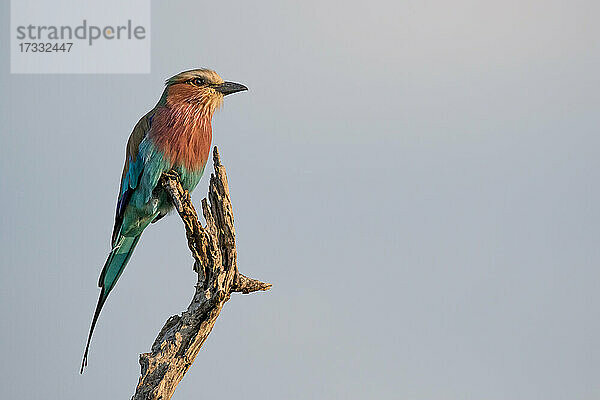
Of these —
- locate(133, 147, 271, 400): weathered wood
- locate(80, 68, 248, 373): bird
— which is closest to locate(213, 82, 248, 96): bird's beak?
locate(80, 68, 248, 373): bird

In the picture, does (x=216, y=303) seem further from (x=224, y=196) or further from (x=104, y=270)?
(x=104, y=270)

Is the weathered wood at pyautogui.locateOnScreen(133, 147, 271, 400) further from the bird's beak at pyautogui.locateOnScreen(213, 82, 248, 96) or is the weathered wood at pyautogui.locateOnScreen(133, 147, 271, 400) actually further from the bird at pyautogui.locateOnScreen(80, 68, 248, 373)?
the bird's beak at pyautogui.locateOnScreen(213, 82, 248, 96)

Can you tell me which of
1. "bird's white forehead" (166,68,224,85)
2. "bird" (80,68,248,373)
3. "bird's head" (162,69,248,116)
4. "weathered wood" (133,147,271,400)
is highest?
"bird's white forehead" (166,68,224,85)

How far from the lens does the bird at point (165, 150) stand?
9.14ft

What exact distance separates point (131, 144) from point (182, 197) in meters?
0.32

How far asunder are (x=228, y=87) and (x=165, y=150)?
30cm

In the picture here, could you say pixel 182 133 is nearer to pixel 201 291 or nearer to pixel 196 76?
pixel 196 76

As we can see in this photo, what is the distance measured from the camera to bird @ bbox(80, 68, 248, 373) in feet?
9.14

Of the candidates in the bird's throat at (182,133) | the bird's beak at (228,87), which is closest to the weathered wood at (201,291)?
the bird's throat at (182,133)

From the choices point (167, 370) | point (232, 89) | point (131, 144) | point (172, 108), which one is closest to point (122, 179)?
point (131, 144)

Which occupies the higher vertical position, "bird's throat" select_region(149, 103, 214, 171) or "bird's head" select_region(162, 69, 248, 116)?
"bird's head" select_region(162, 69, 248, 116)

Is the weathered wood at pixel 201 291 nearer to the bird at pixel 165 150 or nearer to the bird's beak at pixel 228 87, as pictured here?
the bird at pixel 165 150

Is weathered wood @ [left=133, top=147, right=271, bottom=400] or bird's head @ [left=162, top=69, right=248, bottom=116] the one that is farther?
bird's head @ [left=162, top=69, right=248, bottom=116]

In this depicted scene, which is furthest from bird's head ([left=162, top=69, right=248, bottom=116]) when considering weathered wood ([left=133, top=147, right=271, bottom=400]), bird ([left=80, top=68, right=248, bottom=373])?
weathered wood ([left=133, top=147, right=271, bottom=400])
